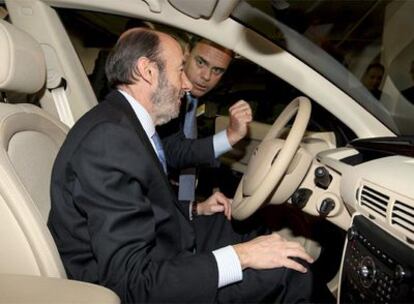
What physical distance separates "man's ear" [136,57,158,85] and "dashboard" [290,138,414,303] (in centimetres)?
61

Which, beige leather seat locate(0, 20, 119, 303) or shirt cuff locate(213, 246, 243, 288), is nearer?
beige leather seat locate(0, 20, 119, 303)

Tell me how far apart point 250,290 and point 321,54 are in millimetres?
791

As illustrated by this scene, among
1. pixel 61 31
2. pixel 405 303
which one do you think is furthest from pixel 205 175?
pixel 405 303

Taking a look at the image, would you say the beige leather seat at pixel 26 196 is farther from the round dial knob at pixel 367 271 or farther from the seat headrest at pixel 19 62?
the round dial knob at pixel 367 271

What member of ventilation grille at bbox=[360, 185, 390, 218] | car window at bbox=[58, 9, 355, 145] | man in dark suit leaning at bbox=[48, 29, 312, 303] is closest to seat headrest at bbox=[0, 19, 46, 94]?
man in dark suit leaning at bbox=[48, 29, 312, 303]

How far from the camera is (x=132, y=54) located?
1284 millimetres

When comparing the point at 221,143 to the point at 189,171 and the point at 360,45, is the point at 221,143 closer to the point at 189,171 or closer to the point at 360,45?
the point at 189,171

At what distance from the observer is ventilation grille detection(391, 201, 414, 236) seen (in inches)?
37.6

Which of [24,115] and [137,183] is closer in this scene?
[137,183]

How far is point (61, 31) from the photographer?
5.35 feet

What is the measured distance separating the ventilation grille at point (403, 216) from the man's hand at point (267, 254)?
25 centimetres

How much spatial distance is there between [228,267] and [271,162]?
408 millimetres

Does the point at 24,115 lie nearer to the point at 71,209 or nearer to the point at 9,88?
the point at 9,88

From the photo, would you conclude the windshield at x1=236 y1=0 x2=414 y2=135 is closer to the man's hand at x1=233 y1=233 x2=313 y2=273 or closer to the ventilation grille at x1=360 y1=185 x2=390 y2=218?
the ventilation grille at x1=360 y1=185 x2=390 y2=218
